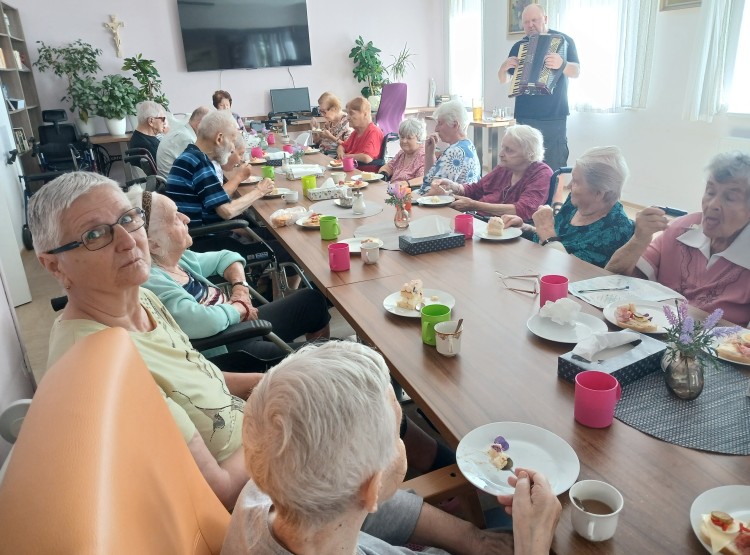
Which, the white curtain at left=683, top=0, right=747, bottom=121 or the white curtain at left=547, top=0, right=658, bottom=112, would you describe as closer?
the white curtain at left=683, top=0, right=747, bottom=121

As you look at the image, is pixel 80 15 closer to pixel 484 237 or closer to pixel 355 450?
pixel 484 237

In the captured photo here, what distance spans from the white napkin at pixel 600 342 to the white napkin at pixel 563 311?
0.52 ft

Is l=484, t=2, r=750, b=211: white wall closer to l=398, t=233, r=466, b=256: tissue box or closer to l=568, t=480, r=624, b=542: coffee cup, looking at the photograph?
l=398, t=233, r=466, b=256: tissue box

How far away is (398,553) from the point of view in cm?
98

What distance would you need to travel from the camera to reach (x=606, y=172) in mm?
2184

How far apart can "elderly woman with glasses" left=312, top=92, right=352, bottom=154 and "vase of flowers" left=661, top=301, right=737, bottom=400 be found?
461cm

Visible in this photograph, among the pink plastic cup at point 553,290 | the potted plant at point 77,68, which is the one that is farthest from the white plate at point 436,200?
the potted plant at point 77,68

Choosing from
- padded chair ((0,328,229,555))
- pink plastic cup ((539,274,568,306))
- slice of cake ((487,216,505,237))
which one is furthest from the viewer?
slice of cake ((487,216,505,237))

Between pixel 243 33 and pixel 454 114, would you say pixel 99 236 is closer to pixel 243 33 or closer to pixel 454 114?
pixel 454 114

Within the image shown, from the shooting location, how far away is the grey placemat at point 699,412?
1.04 meters

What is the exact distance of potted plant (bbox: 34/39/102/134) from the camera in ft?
22.1

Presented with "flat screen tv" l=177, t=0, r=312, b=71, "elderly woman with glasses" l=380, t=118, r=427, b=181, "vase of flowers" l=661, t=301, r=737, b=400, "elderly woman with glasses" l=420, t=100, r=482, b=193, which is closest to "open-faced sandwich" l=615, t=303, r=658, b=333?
"vase of flowers" l=661, t=301, r=737, b=400

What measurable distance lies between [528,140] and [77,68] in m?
6.18

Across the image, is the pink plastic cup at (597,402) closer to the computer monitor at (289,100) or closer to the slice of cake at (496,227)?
the slice of cake at (496,227)
